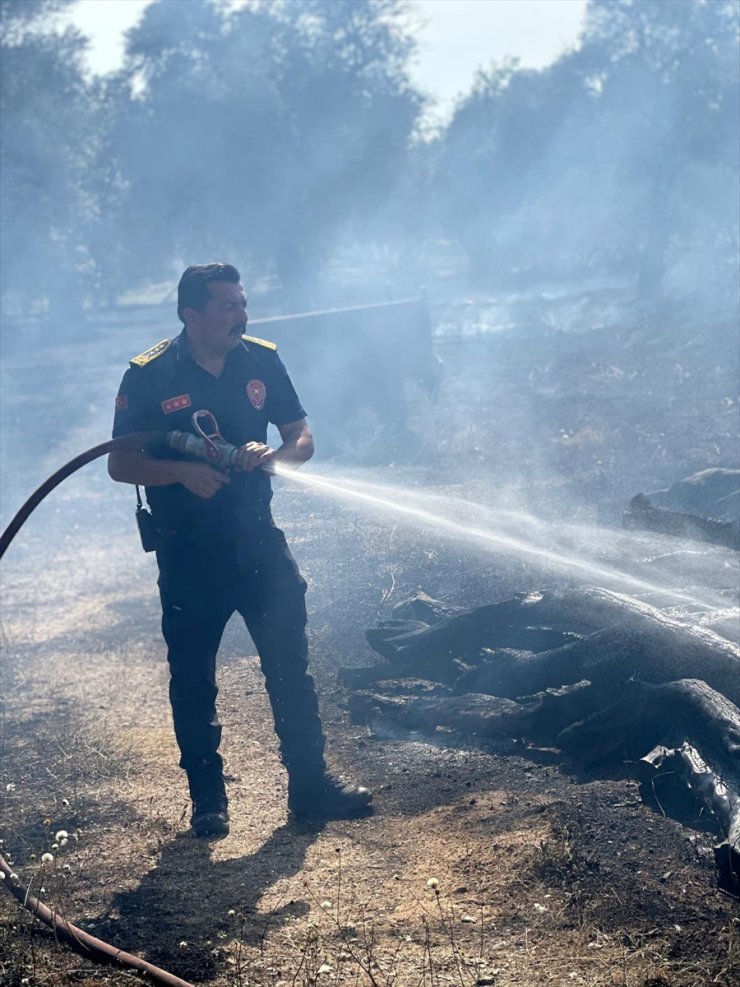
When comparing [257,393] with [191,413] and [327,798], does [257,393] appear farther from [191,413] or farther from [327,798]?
[327,798]

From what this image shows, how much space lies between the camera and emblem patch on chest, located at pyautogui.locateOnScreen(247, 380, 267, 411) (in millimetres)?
3850

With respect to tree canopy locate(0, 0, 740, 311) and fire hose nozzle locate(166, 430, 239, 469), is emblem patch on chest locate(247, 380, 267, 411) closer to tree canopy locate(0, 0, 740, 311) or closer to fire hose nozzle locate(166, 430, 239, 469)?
fire hose nozzle locate(166, 430, 239, 469)

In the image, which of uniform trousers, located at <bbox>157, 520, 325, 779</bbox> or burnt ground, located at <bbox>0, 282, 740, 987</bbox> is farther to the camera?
uniform trousers, located at <bbox>157, 520, 325, 779</bbox>

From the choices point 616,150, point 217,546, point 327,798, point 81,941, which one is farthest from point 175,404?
point 616,150

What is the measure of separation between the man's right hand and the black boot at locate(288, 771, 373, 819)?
3.81 ft

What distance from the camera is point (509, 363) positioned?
17891 mm

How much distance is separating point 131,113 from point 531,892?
27.3 meters

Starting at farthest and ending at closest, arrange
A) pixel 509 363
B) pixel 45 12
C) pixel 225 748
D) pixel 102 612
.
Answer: pixel 45 12, pixel 509 363, pixel 102 612, pixel 225 748

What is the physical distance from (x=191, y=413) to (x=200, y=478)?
0.31 m

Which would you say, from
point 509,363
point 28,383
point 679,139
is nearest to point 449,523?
point 509,363

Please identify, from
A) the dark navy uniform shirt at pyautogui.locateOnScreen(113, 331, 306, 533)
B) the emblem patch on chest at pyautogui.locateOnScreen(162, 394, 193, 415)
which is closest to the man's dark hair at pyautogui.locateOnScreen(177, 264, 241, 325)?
the dark navy uniform shirt at pyautogui.locateOnScreen(113, 331, 306, 533)

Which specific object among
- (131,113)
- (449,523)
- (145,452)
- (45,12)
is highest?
(45,12)

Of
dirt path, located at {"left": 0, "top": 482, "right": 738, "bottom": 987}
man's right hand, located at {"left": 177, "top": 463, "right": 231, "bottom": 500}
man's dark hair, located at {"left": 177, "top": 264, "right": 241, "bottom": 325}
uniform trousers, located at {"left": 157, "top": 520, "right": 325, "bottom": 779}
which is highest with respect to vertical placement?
man's dark hair, located at {"left": 177, "top": 264, "right": 241, "bottom": 325}

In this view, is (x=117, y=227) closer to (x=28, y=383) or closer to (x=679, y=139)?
(x=28, y=383)
